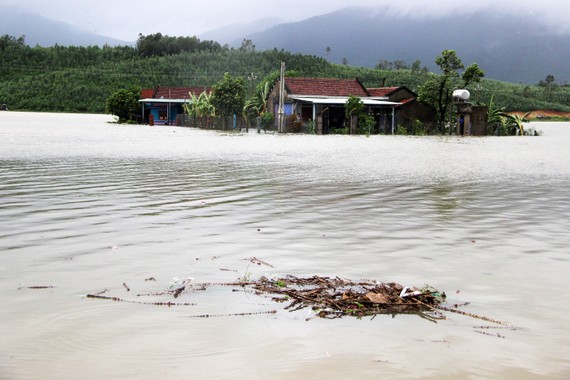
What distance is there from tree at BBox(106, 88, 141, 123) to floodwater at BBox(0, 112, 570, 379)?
58759mm

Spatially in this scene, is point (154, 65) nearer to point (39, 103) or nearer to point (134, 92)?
point (39, 103)

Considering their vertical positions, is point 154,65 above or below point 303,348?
above

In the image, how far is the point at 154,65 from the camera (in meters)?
127

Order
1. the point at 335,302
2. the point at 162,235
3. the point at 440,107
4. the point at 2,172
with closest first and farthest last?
the point at 335,302 < the point at 162,235 < the point at 2,172 < the point at 440,107

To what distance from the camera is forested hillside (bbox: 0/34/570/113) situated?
→ 111250mm

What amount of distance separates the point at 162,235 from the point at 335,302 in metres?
3.29

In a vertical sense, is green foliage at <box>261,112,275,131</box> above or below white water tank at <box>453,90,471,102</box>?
below

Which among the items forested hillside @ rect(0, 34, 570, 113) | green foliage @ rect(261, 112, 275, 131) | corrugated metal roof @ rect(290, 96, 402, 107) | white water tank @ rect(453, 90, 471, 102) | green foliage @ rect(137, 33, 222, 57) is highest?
green foliage @ rect(137, 33, 222, 57)

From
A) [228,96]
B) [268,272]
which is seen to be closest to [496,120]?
[228,96]

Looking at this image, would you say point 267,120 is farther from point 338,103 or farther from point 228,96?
point 338,103

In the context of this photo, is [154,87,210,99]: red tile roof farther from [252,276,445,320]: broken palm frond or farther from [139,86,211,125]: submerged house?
[252,276,445,320]: broken palm frond

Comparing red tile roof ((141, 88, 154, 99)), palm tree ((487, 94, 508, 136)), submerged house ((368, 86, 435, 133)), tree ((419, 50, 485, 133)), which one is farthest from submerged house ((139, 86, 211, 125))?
palm tree ((487, 94, 508, 136))

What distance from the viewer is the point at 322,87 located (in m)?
57.7

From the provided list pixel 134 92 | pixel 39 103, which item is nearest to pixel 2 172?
pixel 134 92
